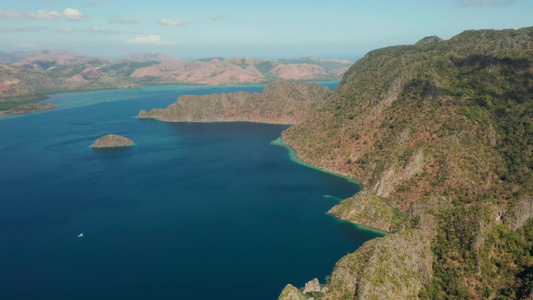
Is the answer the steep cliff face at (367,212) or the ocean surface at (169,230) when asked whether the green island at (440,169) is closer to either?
Result: the steep cliff face at (367,212)

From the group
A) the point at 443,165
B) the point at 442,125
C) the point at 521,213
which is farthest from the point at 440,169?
the point at 521,213

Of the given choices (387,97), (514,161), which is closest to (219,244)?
(514,161)

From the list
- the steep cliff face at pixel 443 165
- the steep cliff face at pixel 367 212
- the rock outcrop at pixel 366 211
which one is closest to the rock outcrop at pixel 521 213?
the steep cliff face at pixel 443 165

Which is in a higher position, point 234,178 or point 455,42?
point 455,42

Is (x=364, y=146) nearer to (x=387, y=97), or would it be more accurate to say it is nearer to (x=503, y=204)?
(x=387, y=97)

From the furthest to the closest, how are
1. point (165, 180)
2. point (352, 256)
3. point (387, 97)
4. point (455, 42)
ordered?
1. point (455, 42)
2. point (387, 97)
3. point (165, 180)
4. point (352, 256)

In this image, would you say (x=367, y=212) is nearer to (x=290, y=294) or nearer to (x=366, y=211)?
(x=366, y=211)
